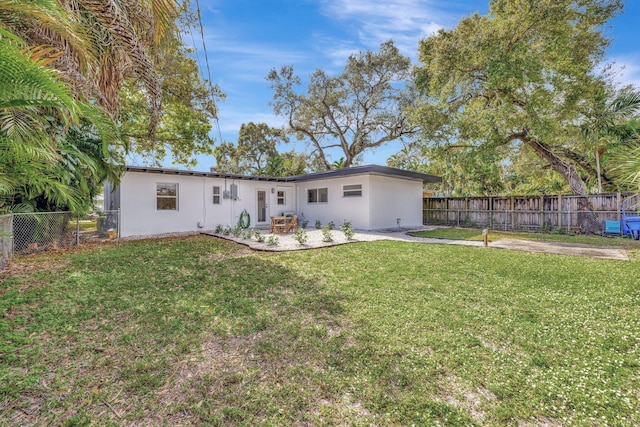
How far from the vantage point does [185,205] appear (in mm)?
11211

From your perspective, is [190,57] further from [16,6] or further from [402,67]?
[402,67]

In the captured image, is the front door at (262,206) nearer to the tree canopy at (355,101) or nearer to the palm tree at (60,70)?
the palm tree at (60,70)

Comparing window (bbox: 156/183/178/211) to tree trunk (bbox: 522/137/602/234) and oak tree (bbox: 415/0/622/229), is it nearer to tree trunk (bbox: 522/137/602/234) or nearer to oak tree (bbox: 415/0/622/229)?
oak tree (bbox: 415/0/622/229)

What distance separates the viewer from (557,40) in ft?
33.1

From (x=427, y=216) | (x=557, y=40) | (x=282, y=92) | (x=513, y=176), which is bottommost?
(x=427, y=216)

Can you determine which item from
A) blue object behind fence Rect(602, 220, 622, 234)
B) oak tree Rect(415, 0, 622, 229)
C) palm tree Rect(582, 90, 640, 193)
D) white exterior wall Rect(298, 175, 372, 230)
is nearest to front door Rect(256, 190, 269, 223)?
white exterior wall Rect(298, 175, 372, 230)

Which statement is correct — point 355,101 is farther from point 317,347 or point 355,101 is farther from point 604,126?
point 317,347

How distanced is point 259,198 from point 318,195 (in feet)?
9.61

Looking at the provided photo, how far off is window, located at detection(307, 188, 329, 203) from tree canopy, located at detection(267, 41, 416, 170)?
892 cm

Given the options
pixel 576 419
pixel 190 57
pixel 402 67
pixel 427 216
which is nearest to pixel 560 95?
pixel 427 216

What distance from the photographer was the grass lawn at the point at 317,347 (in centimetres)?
197

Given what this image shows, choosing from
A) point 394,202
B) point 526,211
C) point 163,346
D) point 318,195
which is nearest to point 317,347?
point 163,346

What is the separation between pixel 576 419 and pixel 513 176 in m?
26.4

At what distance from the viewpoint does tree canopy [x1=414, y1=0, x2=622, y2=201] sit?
1023cm
